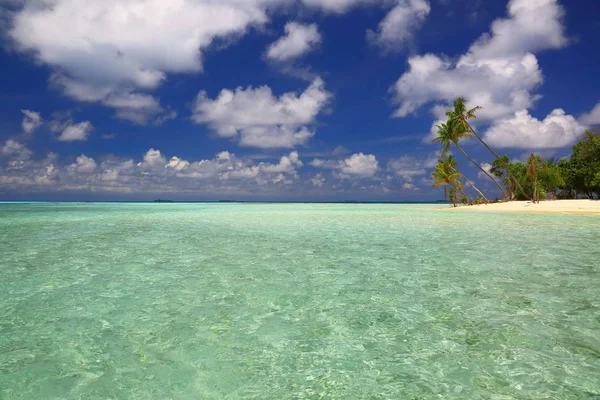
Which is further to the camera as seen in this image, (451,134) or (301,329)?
(451,134)

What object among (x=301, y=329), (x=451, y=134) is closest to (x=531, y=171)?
(x=451, y=134)

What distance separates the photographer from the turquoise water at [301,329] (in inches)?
122

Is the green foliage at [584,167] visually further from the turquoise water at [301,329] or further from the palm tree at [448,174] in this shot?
the turquoise water at [301,329]

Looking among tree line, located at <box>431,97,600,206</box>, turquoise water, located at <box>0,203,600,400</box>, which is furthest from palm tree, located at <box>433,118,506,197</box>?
turquoise water, located at <box>0,203,600,400</box>

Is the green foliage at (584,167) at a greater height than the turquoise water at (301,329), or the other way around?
the green foliage at (584,167)

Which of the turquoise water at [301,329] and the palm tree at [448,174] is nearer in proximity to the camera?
the turquoise water at [301,329]

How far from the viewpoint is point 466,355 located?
3.58m

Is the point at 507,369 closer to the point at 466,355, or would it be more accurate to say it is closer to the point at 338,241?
the point at 466,355

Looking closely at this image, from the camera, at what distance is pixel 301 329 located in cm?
437

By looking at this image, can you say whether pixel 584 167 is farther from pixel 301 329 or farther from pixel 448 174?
pixel 301 329

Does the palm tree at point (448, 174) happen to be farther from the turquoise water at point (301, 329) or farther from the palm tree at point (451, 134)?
the turquoise water at point (301, 329)

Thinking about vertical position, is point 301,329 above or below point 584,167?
below

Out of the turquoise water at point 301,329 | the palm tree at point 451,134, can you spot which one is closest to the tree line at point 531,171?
the palm tree at point 451,134

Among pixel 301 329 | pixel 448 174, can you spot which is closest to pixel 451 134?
pixel 448 174
